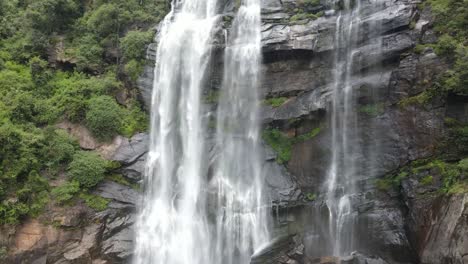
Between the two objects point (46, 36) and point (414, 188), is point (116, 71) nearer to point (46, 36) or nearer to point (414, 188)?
point (46, 36)

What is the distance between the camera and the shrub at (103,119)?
17391mm

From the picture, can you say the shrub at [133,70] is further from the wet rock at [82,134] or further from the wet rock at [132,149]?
the wet rock at [82,134]

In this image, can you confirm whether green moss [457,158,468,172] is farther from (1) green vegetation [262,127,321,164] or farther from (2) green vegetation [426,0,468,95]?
(1) green vegetation [262,127,321,164]

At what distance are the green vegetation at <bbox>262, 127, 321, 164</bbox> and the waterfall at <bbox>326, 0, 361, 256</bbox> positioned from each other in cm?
106

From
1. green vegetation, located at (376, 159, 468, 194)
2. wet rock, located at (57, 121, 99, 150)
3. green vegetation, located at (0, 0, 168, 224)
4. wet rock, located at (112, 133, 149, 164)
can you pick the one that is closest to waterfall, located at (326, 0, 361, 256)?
green vegetation, located at (376, 159, 468, 194)

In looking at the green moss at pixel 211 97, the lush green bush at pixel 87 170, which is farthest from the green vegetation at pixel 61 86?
the green moss at pixel 211 97

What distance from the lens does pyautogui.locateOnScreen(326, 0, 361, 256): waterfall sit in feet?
47.2

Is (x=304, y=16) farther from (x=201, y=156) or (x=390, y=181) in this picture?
(x=390, y=181)

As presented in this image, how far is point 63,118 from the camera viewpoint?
58.7 feet

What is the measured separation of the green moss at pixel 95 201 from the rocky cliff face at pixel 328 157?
219 millimetres

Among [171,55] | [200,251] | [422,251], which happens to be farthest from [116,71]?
[422,251]

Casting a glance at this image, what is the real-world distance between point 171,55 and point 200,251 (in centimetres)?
909

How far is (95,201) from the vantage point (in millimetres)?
15719

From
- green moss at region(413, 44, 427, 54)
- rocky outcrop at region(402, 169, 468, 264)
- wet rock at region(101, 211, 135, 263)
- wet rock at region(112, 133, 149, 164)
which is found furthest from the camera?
wet rock at region(112, 133, 149, 164)
